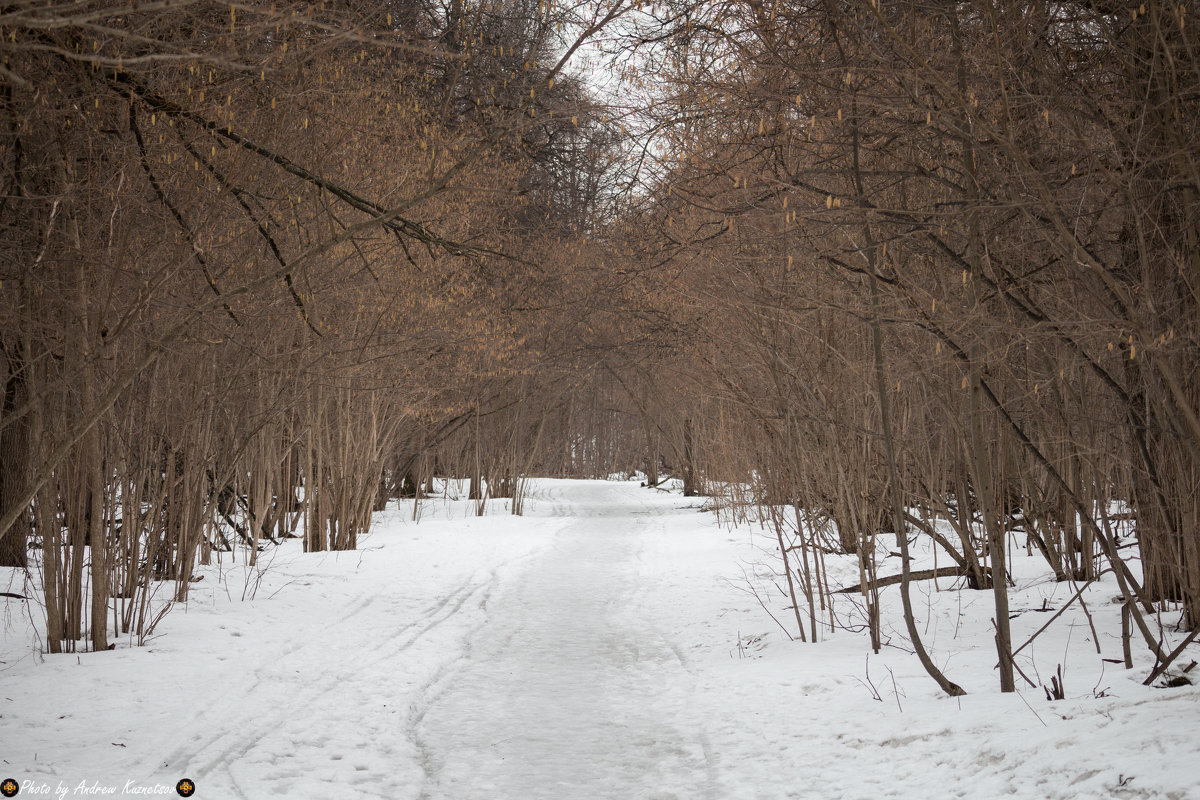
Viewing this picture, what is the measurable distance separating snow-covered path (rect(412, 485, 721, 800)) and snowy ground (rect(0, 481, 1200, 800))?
19 millimetres

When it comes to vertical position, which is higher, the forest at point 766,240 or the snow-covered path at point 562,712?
the forest at point 766,240

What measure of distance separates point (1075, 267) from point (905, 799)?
2677 mm

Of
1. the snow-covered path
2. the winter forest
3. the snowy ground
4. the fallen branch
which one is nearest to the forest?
the winter forest

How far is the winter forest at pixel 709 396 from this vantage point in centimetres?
403

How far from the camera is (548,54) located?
663 inches

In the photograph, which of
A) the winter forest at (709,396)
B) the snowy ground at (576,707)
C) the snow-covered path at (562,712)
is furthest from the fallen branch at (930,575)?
the snow-covered path at (562,712)

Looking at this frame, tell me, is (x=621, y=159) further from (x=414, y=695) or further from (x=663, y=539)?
(x=663, y=539)

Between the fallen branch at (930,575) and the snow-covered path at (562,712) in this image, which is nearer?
the snow-covered path at (562,712)

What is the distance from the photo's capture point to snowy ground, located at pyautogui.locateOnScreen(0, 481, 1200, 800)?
Answer: 3.91 m

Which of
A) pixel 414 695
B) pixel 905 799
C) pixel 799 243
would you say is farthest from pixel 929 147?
pixel 414 695

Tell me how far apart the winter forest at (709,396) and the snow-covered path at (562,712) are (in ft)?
0.13

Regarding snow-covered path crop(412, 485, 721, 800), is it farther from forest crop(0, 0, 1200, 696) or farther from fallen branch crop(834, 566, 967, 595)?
fallen branch crop(834, 566, 967, 595)

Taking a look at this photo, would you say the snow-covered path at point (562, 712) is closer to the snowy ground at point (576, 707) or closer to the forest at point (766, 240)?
the snowy ground at point (576, 707)

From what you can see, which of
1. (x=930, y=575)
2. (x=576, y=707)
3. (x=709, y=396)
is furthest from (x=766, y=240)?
(x=930, y=575)
